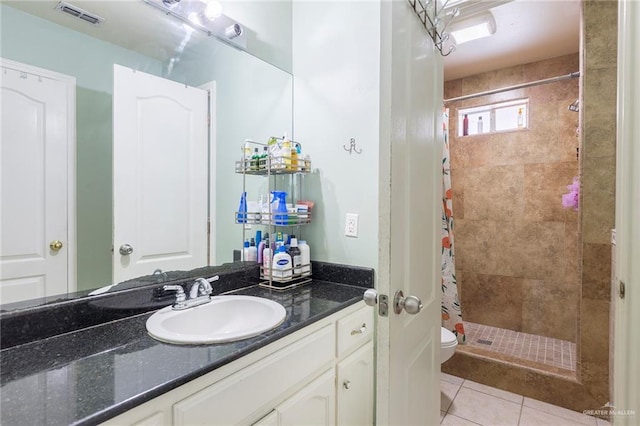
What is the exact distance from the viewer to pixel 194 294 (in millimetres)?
1273

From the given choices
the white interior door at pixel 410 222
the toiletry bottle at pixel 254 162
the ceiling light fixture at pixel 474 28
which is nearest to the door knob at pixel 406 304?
the white interior door at pixel 410 222

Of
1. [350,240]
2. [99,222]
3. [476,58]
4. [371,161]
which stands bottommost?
[350,240]

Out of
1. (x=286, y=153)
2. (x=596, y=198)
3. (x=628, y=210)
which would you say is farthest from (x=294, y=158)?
(x=596, y=198)

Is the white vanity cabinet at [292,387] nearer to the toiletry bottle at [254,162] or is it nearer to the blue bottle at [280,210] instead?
the blue bottle at [280,210]

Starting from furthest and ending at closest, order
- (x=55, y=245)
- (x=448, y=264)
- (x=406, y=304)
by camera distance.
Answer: (x=448, y=264), (x=55, y=245), (x=406, y=304)

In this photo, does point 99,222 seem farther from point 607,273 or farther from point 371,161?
point 607,273

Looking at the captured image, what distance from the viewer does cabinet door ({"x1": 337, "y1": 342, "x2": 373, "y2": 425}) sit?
1.29 m

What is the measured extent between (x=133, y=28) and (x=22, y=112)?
1.77ft

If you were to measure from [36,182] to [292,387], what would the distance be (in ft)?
3.46

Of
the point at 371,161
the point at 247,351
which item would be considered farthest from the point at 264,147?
the point at 247,351

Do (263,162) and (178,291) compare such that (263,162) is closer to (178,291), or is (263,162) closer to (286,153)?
(286,153)

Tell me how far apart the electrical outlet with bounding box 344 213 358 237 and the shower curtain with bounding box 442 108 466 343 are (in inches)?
40.1

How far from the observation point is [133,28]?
1229 mm

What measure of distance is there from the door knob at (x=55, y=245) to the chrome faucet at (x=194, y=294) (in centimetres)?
37
